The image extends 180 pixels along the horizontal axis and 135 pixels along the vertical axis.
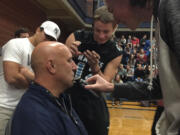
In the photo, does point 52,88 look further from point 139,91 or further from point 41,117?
point 139,91

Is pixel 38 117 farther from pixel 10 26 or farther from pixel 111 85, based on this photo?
pixel 10 26

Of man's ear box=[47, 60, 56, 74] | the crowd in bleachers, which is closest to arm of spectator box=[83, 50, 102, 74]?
man's ear box=[47, 60, 56, 74]

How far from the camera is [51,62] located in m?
1.27

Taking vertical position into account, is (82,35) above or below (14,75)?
above

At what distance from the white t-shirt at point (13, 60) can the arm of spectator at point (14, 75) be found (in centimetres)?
4

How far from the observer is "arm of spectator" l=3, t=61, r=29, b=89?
1625mm

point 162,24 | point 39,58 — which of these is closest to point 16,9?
point 39,58

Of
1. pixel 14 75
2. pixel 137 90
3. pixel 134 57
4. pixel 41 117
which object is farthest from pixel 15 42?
pixel 134 57

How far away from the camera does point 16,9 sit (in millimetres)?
5492

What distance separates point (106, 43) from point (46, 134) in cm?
114

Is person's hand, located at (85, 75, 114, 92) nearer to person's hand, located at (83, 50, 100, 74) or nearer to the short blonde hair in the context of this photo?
person's hand, located at (83, 50, 100, 74)

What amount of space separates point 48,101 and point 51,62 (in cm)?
26

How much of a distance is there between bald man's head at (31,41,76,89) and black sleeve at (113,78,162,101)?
41 centimetres

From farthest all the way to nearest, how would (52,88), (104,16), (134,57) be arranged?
(134,57) < (104,16) < (52,88)
